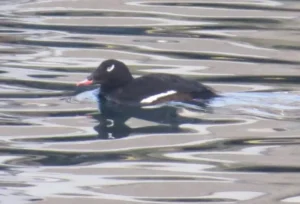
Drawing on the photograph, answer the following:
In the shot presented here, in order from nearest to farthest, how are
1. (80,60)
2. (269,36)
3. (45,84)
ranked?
(45,84), (80,60), (269,36)

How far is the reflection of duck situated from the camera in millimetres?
12953

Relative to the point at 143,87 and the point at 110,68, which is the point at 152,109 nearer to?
the point at 143,87

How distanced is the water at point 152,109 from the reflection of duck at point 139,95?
64mm

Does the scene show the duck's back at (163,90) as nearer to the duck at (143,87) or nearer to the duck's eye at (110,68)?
the duck at (143,87)

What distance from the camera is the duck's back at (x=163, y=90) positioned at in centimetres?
1349

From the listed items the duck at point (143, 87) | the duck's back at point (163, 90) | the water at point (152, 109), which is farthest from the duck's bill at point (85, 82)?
the duck's back at point (163, 90)

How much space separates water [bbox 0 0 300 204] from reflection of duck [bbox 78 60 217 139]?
0.06m

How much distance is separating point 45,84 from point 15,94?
74 centimetres

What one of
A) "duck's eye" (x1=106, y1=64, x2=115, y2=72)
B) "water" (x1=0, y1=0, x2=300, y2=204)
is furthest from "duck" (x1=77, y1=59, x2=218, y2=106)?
"water" (x1=0, y1=0, x2=300, y2=204)

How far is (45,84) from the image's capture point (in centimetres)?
1467

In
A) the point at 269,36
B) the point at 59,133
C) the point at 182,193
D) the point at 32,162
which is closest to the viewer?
the point at 182,193

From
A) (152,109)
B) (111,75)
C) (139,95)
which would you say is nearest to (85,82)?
(111,75)

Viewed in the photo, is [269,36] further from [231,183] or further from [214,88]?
[231,183]

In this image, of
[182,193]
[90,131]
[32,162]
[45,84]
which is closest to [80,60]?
[45,84]
